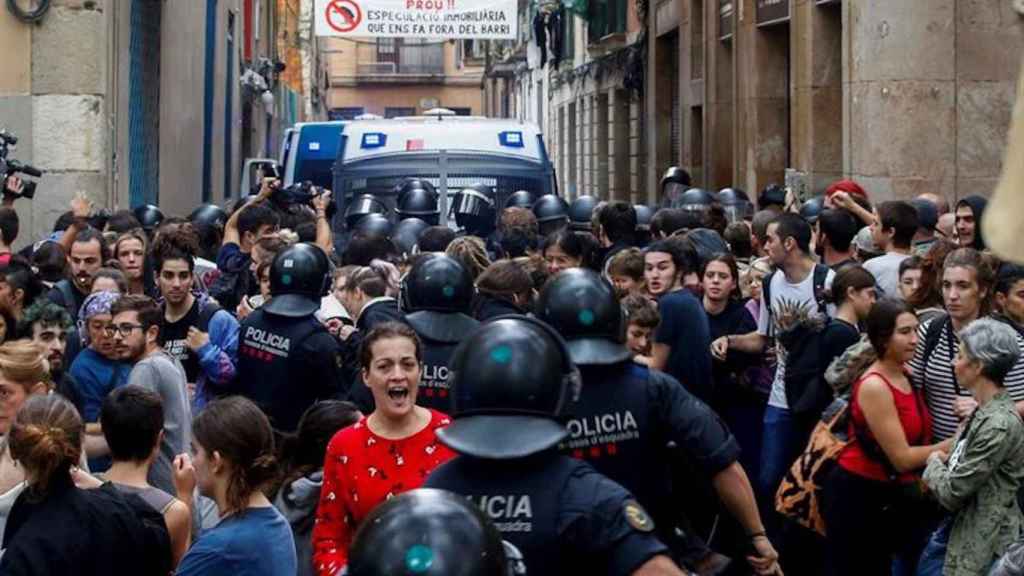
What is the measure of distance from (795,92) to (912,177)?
3.17m

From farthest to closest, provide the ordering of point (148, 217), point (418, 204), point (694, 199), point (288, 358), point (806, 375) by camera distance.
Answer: point (418, 204) < point (694, 199) < point (148, 217) < point (806, 375) < point (288, 358)

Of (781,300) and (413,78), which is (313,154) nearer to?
(781,300)

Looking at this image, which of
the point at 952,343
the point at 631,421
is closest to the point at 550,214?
the point at 952,343

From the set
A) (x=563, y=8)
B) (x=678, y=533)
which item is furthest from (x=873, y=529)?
(x=563, y=8)

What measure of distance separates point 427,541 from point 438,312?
4165 mm

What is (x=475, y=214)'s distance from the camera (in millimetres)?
14477

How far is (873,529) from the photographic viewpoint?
7.13 meters

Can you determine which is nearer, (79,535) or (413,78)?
(79,535)

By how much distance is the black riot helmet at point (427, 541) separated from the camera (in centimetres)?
290

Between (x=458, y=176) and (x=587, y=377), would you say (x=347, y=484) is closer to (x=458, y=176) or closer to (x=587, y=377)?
(x=587, y=377)

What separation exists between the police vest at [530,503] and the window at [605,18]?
89.3 ft

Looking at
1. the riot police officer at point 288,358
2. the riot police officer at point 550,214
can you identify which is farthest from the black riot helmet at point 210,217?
the riot police officer at point 288,358

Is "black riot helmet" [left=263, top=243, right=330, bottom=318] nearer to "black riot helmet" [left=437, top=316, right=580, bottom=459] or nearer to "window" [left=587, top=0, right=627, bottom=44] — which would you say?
"black riot helmet" [left=437, top=316, right=580, bottom=459]

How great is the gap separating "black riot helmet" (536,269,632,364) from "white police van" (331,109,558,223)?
382 inches
